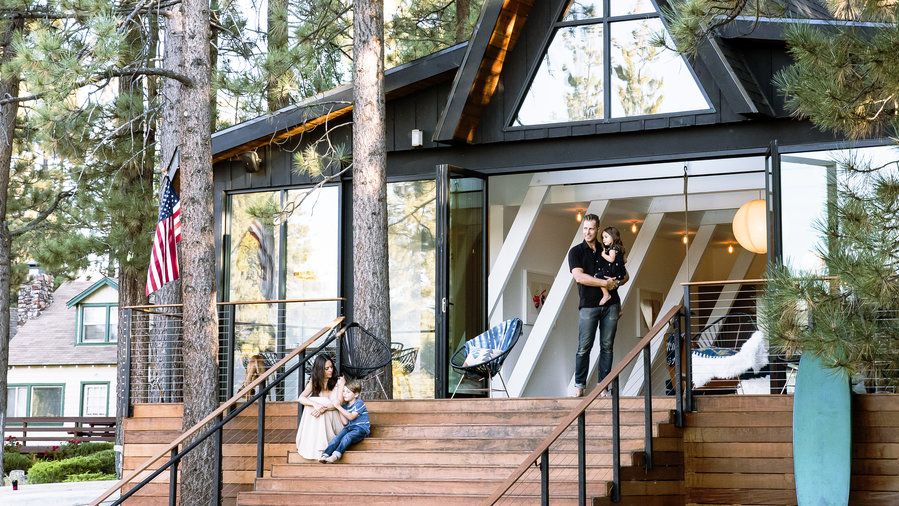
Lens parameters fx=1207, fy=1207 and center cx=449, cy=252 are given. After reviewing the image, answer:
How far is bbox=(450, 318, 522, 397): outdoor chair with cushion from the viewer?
34.2ft

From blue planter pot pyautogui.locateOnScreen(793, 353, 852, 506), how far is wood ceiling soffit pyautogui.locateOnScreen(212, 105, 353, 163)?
5.27 meters

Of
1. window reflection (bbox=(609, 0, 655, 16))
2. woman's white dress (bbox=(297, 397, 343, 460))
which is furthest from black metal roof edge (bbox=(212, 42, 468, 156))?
woman's white dress (bbox=(297, 397, 343, 460))

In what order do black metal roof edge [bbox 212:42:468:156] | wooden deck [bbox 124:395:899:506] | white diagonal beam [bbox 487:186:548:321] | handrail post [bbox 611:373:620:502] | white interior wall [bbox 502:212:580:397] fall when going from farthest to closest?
1. white interior wall [bbox 502:212:580:397]
2. white diagonal beam [bbox 487:186:548:321]
3. black metal roof edge [bbox 212:42:468:156]
4. wooden deck [bbox 124:395:899:506]
5. handrail post [bbox 611:373:620:502]

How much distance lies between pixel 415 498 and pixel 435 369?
324cm

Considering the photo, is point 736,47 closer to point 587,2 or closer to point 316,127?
point 587,2

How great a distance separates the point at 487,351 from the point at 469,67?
102 inches

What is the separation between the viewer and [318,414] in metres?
8.88

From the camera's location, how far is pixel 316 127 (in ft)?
40.0

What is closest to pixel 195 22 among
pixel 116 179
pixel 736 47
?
pixel 736 47

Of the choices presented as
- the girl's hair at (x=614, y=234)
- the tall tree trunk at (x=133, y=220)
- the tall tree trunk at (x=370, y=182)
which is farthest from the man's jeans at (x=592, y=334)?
the tall tree trunk at (x=133, y=220)

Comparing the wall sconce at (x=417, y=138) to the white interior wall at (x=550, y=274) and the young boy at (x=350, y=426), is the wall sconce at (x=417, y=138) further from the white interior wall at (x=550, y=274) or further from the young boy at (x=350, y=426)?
the young boy at (x=350, y=426)

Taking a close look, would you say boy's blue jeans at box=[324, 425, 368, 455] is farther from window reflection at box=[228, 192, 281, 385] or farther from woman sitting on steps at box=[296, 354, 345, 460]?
window reflection at box=[228, 192, 281, 385]

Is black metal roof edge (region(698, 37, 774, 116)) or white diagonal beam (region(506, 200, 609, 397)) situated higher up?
black metal roof edge (region(698, 37, 774, 116))

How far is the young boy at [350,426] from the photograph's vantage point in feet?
28.8
